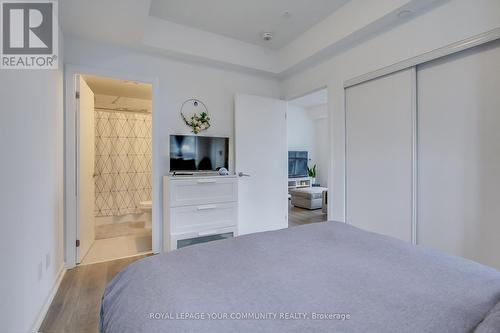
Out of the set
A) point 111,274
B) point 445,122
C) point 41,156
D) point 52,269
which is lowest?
point 111,274

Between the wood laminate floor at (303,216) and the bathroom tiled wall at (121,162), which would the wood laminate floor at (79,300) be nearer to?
the bathroom tiled wall at (121,162)

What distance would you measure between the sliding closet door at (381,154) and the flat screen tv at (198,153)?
61.7 inches

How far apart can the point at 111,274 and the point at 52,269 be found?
20.6 inches

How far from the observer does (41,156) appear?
1.86 meters

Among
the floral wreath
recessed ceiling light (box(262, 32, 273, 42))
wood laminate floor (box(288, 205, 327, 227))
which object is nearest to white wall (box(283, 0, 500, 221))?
recessed ceiling light (box(262, 32, 273, 42))

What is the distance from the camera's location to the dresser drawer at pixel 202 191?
9.18ft

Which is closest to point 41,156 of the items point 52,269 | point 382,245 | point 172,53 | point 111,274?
point 52,269

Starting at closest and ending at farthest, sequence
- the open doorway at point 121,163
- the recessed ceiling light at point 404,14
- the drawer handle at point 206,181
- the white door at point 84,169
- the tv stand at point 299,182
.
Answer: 1. the recessed ceiling light at point 404,14
2. the white door at point 84,169
3. the drawer handle at point 206,181
4. the open doorway at point 121,163
5. the tv stand at point 299,182

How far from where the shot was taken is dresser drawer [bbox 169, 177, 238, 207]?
9.18 feet

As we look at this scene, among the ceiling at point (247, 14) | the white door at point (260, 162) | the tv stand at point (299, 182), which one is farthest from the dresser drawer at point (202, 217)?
the tv stand at point (299, 182)

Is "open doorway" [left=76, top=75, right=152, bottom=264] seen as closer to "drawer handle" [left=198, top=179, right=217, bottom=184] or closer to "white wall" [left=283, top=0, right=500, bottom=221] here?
"drawer handle" [left=198, top=179, right=217, bottom=184]

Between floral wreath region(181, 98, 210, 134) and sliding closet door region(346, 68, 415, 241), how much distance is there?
177 cm

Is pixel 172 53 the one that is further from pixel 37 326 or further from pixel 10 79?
pixel 37 326

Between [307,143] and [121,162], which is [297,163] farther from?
Answer: [121,162]
